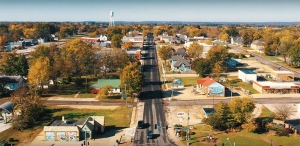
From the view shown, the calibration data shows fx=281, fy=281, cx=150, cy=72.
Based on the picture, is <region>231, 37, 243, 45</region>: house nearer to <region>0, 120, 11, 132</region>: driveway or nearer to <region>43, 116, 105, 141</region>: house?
<region>43, 116, 105, 141</region>: house

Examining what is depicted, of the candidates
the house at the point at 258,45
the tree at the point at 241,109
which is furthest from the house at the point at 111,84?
the house at the point at 258,45

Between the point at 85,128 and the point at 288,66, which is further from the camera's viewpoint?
the point at 288,66

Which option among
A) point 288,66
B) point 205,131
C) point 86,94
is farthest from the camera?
point 288,66

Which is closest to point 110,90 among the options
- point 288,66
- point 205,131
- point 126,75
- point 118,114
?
point 126,75

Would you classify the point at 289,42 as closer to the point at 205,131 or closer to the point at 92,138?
the point at 205,131

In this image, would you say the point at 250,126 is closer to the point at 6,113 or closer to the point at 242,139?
the point at 242,139

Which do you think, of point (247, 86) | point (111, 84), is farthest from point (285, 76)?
point (111, 84)
